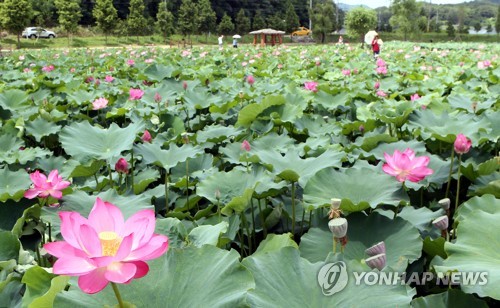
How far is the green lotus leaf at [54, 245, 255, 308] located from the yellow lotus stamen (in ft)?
0.34

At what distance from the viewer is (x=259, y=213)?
1239mm

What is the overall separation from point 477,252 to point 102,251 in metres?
0.62

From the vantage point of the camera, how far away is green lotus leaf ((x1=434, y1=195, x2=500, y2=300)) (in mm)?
715

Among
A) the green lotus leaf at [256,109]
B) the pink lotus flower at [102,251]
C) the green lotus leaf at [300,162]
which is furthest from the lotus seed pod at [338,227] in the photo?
the green lotus leaf at [256,109]

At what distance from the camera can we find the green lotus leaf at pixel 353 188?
1.04m

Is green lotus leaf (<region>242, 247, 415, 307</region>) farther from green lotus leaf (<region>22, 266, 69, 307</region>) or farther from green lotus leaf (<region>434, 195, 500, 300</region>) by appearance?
green lotus leaf (<region>22, 266, 69, 307</region>)

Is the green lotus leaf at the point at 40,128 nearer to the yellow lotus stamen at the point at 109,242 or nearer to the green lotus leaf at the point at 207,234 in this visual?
the green lotus leaf at the point at 207,234

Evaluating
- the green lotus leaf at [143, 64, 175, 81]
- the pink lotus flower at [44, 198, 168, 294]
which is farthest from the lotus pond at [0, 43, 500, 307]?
the green lotus leaf at [143, 64, 175, 81]

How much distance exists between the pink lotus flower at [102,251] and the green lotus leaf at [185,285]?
0.11 metres

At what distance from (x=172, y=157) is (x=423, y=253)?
0.83 meters

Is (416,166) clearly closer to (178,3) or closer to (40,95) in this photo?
(40,95)

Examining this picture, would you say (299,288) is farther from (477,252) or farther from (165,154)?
(165,154)

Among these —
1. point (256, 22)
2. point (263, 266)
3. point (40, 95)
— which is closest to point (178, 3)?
point (256, 22)

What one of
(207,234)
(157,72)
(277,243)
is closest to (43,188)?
(207,234)
